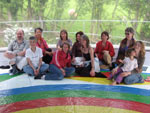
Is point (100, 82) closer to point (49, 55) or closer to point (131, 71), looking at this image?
point (131, 71)

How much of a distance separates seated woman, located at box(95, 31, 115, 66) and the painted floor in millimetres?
746

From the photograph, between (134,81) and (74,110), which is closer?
(74,110)

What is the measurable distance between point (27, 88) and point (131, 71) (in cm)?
183

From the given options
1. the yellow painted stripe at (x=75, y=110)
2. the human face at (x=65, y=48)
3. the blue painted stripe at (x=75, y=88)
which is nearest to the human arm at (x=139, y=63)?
the blue painted stripe at (x=75, y=88)

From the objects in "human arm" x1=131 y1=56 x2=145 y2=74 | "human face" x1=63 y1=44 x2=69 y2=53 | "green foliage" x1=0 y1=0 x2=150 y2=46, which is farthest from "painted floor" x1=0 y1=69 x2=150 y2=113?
"green foliage" x1=0 y1=0 x2=150 y2=46

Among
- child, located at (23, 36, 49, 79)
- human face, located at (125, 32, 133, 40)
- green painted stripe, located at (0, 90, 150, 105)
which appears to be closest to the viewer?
green painted stripe, located at (0, 90, 150, 105)

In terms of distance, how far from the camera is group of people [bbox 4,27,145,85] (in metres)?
3.37

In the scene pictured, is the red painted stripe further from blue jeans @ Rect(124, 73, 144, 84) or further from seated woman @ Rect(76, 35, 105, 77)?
seated woman @ Rect(76, 35, 105, 77)

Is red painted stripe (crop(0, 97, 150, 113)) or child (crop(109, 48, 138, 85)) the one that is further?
child (crop(109, 48, 138, 85))

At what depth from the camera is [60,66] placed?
11.9 ft

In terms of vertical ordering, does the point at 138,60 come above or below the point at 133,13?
below

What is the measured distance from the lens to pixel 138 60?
3.45 meters

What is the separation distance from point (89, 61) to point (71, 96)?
3.89 ft

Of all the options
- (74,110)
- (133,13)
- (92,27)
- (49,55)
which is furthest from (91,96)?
(133,13)
